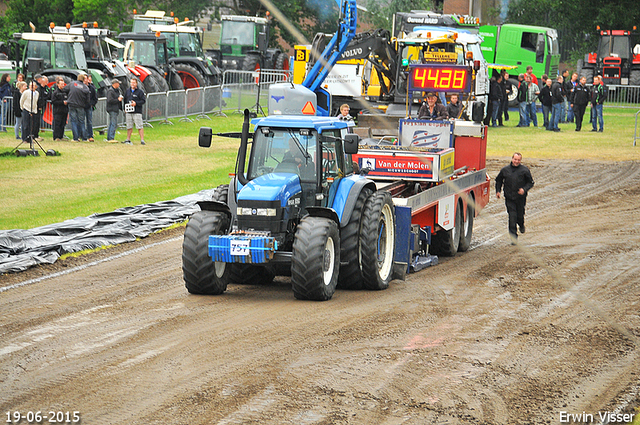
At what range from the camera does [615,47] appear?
44969 millimetres

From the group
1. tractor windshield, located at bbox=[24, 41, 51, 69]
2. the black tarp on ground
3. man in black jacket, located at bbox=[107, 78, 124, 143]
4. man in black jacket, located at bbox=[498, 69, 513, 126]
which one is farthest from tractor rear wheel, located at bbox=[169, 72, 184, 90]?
the black tarp on ground

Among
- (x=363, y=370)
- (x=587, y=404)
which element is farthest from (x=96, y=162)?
(x=587, y=404)

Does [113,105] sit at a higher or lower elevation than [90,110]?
higher

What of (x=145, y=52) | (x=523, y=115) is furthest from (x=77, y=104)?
(x=523, y=115)

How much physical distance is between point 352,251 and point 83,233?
506cm

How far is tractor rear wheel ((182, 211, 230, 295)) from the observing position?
10.1 metres

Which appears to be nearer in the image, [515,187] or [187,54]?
[515,187]

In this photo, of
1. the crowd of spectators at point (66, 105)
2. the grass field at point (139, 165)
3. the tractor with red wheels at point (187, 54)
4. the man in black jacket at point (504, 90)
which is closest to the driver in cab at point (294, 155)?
the grass field at point (139, 165)

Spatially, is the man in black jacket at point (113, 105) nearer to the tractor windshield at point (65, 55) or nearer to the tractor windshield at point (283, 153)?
the tractor windshield at point (65, 55)

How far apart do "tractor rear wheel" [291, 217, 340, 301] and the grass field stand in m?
6.28

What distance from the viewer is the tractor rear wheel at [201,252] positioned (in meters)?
10.1

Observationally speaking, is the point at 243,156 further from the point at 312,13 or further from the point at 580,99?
the point at 312,13

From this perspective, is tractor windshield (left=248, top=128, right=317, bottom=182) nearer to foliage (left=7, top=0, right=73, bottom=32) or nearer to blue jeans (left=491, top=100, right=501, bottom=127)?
blue jeans (left=491, top=100, right=501, bottom=127)

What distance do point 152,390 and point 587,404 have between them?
3.53 meters
